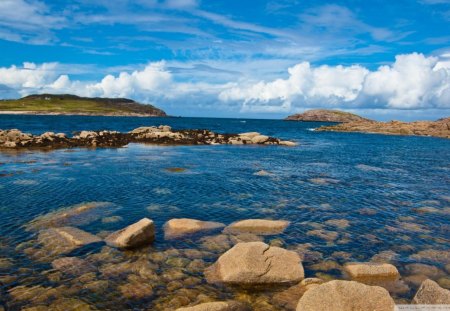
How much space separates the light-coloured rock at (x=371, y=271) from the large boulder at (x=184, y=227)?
8590 millimetres

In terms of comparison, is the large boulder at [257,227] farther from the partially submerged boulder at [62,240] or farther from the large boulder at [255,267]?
the partially submerged boulder at [62,240]

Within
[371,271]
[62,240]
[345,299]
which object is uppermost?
[345,299]

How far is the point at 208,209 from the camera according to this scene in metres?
26.7

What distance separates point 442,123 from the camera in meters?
164

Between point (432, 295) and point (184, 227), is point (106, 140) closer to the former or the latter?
point (184, 227)

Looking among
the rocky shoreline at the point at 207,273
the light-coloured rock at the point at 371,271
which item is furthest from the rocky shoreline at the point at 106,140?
the light-coloured rock at the point at 371,271

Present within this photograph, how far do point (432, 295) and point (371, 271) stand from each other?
350 centimetres

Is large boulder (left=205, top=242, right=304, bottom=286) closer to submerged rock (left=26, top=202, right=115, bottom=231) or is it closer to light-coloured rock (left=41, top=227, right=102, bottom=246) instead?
light-coloured rock (left=41, top=227, right=102, bottom=246)

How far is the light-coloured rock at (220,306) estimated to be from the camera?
1238 cm

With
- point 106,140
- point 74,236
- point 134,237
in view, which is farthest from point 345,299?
point 106,140

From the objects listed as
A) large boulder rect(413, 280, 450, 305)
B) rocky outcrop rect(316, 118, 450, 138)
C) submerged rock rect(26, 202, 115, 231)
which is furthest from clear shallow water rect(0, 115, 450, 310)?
rocky outcrop rect(316, 118, 450, 138)

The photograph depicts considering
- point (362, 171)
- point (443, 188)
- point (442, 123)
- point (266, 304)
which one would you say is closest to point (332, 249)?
point (266, 304)

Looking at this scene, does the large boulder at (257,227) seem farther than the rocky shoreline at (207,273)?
Yes

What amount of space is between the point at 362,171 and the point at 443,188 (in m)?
12.0
